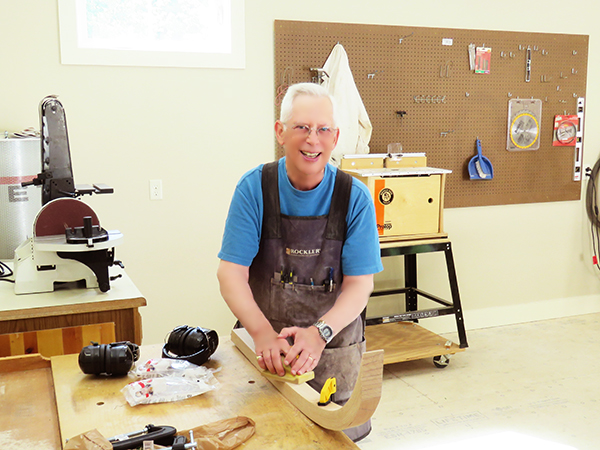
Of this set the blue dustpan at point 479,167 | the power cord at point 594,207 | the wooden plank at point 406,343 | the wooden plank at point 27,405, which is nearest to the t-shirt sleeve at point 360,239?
the wooden plank at point 27,405

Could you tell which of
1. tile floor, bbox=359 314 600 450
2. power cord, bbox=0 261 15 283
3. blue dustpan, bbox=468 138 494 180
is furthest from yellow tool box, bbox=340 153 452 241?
power cord, bbox=0 261 15 283

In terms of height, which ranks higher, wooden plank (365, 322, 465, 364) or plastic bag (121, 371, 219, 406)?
plastic bag (121, 371, 219, 406)

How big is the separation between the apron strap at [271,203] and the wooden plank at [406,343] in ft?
6.19

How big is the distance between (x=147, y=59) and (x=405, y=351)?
2247mm

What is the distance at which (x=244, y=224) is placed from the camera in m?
1.66

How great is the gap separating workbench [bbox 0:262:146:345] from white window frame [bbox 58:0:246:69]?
1.48 metres

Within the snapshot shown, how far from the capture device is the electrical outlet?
3402 millimetres

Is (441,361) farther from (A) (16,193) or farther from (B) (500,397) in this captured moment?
(A) (16,193)

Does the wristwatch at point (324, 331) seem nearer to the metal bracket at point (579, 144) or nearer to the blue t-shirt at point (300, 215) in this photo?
the blue t-shirt at point (300, 215)

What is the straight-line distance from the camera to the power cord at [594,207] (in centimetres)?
452

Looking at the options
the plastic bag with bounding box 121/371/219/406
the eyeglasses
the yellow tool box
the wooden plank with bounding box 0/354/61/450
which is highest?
the eyeglasses

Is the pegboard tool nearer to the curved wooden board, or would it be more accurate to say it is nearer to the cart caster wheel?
the cart caster wheel

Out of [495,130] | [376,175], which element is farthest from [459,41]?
[376,175]

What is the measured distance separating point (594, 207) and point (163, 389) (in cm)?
422
